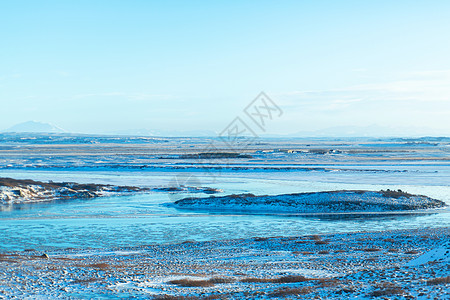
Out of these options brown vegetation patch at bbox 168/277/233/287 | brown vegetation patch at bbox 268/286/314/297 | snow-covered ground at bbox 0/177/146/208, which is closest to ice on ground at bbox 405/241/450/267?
brown vegetation patch at bbox 268/286/314/297

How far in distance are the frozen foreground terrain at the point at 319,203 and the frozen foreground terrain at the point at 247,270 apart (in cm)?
1108

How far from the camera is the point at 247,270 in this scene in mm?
16188

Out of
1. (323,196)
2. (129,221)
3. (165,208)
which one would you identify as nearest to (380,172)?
(323,196)

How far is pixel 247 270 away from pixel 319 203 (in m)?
19.6

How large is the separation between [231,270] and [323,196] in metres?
21.5

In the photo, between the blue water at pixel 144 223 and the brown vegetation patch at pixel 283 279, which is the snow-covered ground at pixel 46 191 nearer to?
the blue water at pixel 144 223

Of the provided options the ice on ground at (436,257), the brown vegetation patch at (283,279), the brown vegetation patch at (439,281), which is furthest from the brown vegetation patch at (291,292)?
the ice on ground at (436,257)

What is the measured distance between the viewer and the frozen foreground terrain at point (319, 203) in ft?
112

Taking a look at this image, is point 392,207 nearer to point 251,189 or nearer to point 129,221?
point 251,189

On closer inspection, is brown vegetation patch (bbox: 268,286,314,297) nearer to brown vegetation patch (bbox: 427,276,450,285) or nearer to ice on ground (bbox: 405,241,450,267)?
brown vegetation patch (bbox: 427,276,450,285)

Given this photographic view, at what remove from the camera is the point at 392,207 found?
34281 mm

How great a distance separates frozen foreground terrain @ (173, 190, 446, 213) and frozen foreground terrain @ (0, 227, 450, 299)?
1108 cm

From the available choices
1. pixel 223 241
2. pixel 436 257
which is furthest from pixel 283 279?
pixel 223 241

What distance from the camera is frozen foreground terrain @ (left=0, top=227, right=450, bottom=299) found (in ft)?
39.9
